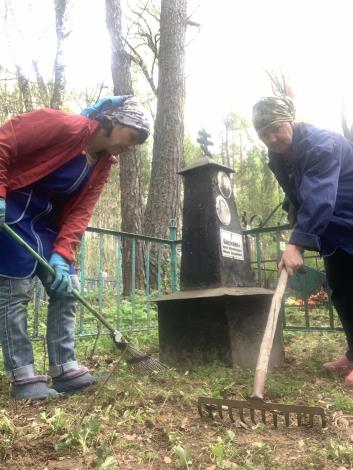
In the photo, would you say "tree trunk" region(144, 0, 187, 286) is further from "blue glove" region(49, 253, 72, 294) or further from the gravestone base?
"blue glove" region(49, 253, 72, 294)

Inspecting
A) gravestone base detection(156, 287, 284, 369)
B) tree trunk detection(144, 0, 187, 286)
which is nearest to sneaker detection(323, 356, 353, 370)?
gravestone base detection(156, 287, 284, 369)

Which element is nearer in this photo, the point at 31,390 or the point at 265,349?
the point at 265,349

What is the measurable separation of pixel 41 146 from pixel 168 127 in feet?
18.0

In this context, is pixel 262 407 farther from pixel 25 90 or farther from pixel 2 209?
pixel 25 90

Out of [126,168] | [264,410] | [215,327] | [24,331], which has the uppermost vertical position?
[126,168]

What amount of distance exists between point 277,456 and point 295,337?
3325 millimetres

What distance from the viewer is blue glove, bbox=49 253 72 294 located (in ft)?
8.75

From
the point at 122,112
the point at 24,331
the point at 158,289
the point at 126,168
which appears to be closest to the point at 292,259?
the point at 122,112

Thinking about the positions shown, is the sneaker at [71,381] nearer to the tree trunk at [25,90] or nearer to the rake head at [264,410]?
the rake head at [264,410]

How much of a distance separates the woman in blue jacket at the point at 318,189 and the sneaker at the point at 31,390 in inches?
63.3

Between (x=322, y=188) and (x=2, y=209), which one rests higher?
(x=322, y=188)

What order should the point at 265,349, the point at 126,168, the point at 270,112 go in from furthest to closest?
1. the point at 126,168
2. the point at 270,112
3. the point at 265,349

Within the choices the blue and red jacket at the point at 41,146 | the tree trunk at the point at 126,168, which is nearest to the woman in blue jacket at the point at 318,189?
the blue and red jacket at the point at 41,146

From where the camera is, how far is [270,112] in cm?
305
